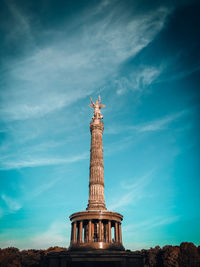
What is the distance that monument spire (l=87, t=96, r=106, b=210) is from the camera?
1400 inches

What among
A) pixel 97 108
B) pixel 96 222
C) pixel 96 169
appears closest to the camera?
pixel 96 222

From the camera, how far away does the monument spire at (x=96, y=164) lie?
117 feet

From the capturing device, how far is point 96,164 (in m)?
39.0

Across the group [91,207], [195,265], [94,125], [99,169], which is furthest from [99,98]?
[195,265]

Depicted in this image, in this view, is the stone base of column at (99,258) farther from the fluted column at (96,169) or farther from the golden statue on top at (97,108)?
the golden statue on top at (97,108)

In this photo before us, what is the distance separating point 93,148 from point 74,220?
12655 millimetres

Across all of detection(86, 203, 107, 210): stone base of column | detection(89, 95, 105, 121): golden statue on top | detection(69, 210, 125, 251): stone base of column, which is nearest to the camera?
detection(69, 210, 125, 251): stone base of column

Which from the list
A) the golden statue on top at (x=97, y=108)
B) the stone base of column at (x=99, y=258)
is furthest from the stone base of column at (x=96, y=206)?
the golden statue on top at (x=97, y=108)

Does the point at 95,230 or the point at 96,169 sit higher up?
the point at 96,169

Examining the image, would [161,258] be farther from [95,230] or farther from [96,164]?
[96,164]

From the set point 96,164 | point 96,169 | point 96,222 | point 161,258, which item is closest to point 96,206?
point 96,222

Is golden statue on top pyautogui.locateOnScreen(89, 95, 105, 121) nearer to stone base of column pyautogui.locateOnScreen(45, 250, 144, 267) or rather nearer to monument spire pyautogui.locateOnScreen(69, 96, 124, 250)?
monument spire pyautogui.locateOnScreen(69, 96, 124, 250)

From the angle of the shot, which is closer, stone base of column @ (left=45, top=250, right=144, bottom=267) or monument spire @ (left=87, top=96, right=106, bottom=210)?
stone base of column @ (left=45, top=250, right=144, bottom=267)

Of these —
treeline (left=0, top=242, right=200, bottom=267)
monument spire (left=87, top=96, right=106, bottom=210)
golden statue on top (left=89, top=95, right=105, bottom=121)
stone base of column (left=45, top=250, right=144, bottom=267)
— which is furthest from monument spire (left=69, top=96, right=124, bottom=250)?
treeline (left=0, top=242, right=200, bottom=267)
